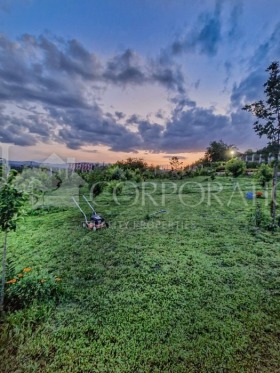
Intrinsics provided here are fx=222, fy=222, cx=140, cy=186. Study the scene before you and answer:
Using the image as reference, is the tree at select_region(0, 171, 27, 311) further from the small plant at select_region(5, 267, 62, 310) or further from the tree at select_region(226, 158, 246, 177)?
the tree at select_region(226, 158, 246, 177)

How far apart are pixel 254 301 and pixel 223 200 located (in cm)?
567

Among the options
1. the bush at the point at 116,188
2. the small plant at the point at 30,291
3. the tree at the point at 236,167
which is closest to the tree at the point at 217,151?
the tree at the point at 236,167

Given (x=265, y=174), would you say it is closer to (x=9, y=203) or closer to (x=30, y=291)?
(x=30, y=291)

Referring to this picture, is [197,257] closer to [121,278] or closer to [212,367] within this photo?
[121,278]

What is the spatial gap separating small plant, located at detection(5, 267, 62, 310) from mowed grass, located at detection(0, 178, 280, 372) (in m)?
0.15

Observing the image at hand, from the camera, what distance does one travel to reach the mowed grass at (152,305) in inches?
83.7

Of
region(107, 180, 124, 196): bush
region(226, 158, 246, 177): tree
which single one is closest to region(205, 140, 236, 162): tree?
region(226, 158, 246, 177): tree

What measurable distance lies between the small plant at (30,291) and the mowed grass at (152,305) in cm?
15

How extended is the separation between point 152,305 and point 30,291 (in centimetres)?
160

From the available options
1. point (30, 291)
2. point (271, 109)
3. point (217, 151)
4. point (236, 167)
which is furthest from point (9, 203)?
point (217, 151)

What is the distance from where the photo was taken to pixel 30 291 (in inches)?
115

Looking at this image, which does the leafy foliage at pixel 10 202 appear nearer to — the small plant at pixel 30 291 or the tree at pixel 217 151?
the small plant at pixel 30 291

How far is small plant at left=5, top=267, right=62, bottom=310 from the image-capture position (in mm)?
2859

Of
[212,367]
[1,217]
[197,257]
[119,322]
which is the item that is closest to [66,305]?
[119,322]
